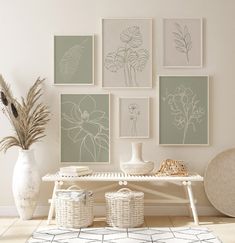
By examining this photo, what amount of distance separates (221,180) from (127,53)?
1.55 metres

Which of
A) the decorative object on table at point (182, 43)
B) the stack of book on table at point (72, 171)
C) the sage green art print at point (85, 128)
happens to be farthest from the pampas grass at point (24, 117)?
the decorative object on table at point (182, 43)

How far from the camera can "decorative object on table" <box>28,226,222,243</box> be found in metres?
3.52

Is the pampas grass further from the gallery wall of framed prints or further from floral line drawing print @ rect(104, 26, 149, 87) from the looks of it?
floral line drawing print @ rect(104, 26, 149, 87)

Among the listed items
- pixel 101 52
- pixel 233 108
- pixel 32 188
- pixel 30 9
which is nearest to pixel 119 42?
pixel 101 52

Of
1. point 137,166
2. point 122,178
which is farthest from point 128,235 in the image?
point 137,166

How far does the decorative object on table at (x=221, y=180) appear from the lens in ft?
14.7

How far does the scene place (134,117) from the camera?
4590mm

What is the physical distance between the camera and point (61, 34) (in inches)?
181

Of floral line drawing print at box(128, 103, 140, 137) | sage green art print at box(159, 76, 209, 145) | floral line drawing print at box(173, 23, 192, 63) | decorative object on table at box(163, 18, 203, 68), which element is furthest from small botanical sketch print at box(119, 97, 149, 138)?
floral line drawing print at box(173, 23, 192, 63)

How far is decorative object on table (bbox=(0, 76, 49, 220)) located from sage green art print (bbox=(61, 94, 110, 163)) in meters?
0.26

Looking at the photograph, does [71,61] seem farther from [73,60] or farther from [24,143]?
→ [24,143]

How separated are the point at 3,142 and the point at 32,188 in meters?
0.63

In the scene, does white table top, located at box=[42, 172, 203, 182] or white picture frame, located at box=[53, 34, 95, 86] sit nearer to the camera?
white table top, located at box=[42, 172, 203, 182]

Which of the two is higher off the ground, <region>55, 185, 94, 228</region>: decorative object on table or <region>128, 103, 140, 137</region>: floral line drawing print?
<region>128, 103, 140, 137</region>: floral line drawing print
